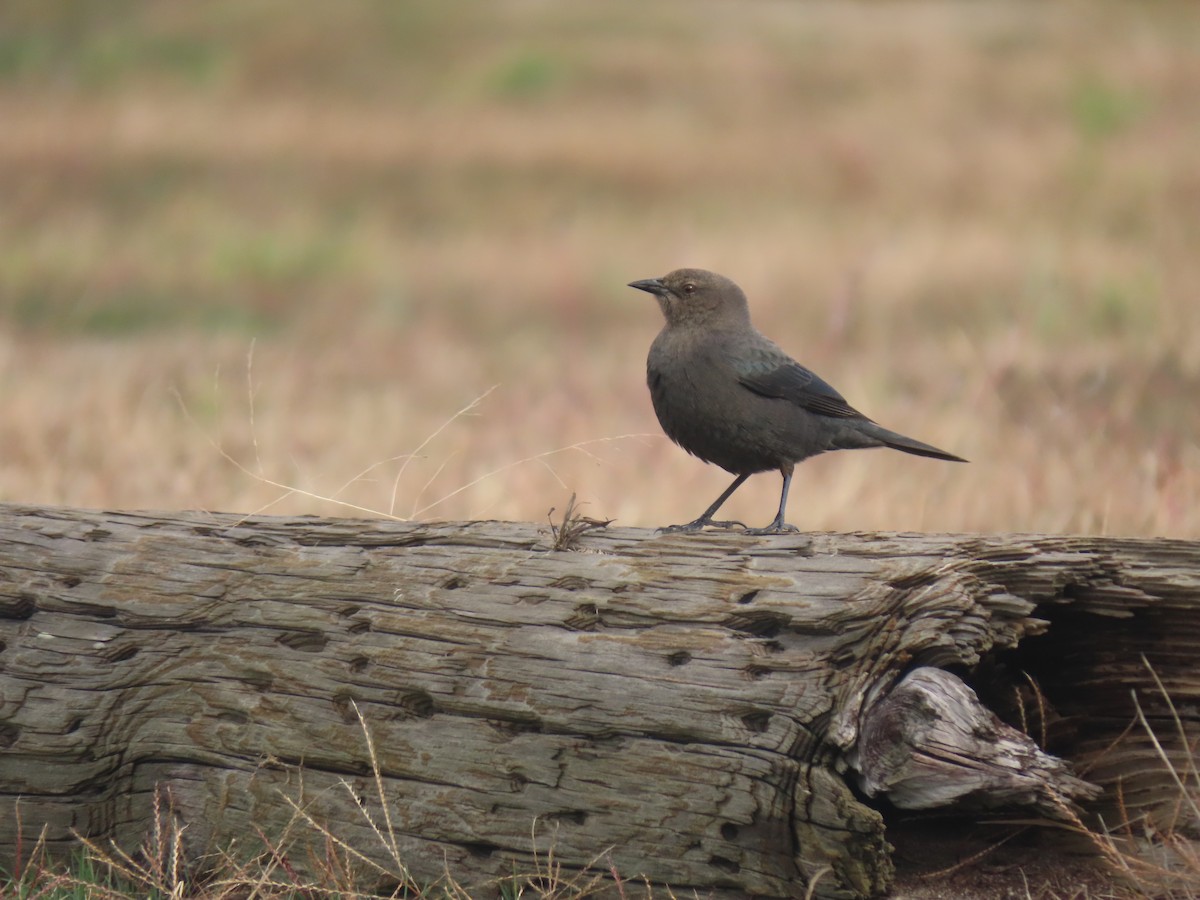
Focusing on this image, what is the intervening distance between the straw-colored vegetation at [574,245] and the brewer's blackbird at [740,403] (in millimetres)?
244

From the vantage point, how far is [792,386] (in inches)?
192

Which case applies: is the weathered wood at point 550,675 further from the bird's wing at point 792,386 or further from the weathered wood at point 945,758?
the bird's wing at point 792,386

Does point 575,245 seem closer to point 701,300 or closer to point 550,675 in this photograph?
point 701,300

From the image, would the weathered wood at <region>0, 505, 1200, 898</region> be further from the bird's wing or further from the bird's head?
the bird's head

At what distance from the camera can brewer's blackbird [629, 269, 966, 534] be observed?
4.73 m

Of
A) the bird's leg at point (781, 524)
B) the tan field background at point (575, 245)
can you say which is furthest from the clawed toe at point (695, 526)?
the tan field background at point (575, 245)

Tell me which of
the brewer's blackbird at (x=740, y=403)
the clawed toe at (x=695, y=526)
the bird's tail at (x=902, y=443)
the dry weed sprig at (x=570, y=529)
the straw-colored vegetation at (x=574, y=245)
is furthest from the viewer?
the straw-colored vegetation at (x=574, y=245)

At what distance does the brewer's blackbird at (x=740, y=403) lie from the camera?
4727 mm

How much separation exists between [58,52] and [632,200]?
1154cm

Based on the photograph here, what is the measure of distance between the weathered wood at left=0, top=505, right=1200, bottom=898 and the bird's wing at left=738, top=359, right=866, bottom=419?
125 cm

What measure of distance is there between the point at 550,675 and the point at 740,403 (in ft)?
5.49

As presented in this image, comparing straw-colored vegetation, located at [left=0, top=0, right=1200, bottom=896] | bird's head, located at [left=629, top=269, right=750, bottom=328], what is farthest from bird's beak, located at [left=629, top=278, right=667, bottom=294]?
straw-colored vegetation, located at [left=0, top=0, right=1200, bottom=896]

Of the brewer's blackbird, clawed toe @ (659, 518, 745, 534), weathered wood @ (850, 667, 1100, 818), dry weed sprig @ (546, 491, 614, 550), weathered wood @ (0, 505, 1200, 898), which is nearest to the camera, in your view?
weathered wood @ (850, 667, 1100, 818)

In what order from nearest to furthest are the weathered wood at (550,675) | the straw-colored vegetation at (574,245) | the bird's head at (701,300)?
the weathered wood at (550,675), the bird's head at (701,300), the straw-colored vegetation at (574,245)
